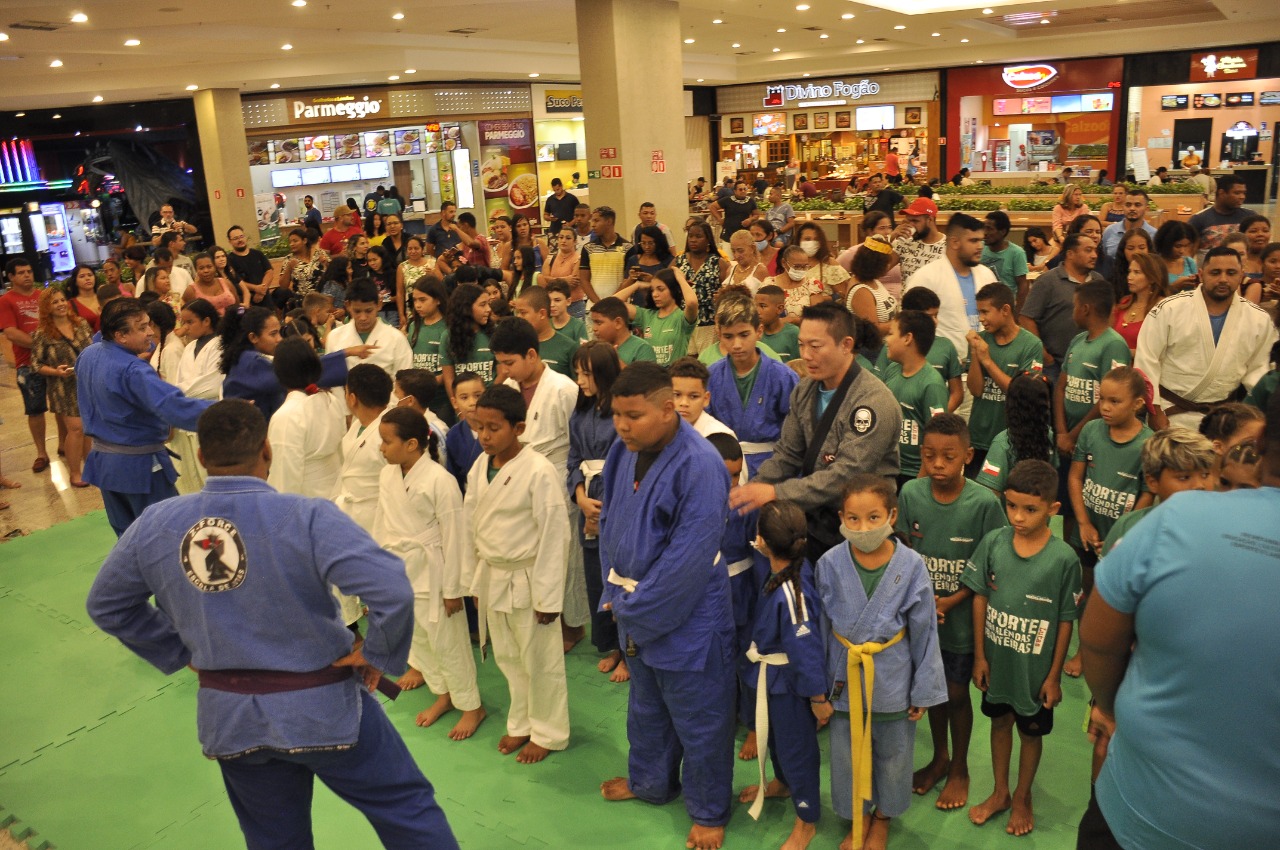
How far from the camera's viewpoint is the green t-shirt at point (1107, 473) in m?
3.92

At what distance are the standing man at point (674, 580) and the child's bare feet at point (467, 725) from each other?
1.13 meters

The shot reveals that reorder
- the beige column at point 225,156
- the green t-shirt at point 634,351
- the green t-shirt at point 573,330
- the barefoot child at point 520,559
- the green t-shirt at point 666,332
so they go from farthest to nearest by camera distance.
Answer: the beige column at point 225,156 → the green t-shirt at point 666,332 → the green t-shirt at point 573,330 → the green t-shirt at point 634,351 → the barefoot child at point 520,559

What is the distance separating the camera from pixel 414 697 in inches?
190

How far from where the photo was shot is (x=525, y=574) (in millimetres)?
4059

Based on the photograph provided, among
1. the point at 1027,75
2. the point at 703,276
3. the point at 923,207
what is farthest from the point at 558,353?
the point at 1027,75

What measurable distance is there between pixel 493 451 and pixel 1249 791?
2.91m

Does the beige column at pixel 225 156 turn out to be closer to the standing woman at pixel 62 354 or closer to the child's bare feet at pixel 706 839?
the standing woman at pixel 62 354

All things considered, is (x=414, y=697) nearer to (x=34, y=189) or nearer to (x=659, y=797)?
(x=659, y=797)

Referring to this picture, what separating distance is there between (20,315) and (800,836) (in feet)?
27.4

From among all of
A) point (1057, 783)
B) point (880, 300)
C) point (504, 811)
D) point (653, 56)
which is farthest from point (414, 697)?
point (653, 56)

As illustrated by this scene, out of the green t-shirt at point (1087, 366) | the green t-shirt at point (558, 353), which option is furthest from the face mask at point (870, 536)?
the green t-shirt at point (558, 353)

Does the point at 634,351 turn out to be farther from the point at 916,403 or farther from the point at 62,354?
the point at 62,354

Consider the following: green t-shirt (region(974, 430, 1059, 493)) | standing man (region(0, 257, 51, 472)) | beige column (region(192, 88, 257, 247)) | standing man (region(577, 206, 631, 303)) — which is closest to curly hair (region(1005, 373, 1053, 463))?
green t-shirt (region(974, 430, 1059, 493))

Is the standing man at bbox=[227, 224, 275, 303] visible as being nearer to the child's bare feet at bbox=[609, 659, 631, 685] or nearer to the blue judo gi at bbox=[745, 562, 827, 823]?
the child's bare feet at bbox=[609, 659, 631, 685]
